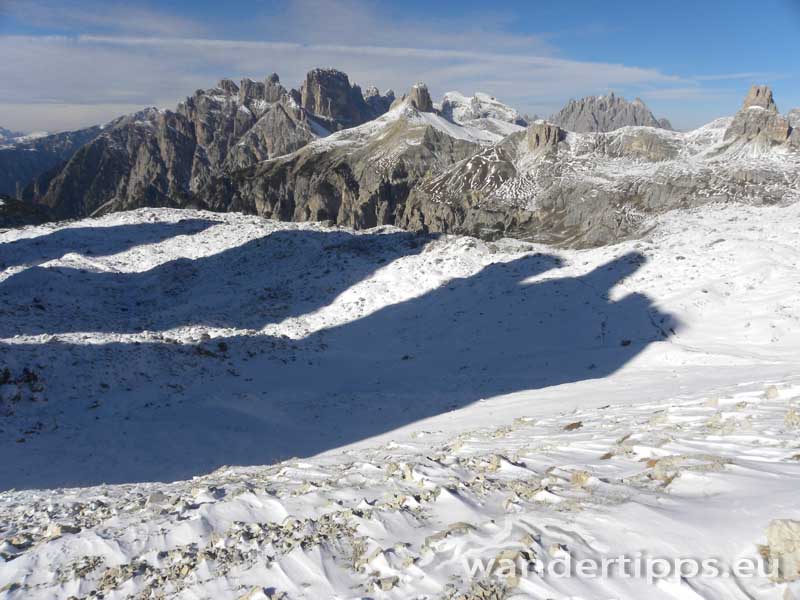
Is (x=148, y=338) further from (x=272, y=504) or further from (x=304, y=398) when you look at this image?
(x=272, y=504)

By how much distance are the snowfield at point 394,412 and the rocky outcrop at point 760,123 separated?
285 feet

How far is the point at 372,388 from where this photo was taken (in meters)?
17.6

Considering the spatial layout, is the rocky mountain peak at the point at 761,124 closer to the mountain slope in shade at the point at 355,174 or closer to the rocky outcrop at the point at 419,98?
the mountain slope in shade at the point at 355,174

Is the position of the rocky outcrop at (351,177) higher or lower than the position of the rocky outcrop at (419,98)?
lower

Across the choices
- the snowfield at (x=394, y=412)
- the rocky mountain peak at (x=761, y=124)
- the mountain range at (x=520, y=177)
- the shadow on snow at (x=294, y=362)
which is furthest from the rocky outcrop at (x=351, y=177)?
the shadow on snow at (x=294, y=362)

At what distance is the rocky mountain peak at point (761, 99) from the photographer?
357 ft

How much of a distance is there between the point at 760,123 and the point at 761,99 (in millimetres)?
14170

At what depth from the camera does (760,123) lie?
332 ft

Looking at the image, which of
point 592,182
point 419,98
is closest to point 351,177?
point 419,98

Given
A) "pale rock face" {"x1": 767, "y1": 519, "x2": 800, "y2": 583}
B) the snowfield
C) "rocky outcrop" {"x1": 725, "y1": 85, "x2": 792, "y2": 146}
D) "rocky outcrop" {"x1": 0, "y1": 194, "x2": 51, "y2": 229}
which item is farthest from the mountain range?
"pale rock face" {"x1": 767, "y1": 519, "x2": 800, "y2": 583}

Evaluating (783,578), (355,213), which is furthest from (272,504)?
(355,213)

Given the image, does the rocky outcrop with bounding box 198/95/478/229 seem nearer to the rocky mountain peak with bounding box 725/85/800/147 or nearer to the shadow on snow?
the rocky mountain peak with bounding box 725/85/800/147

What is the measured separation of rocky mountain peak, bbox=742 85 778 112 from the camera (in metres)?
109

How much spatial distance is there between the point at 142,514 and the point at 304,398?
10500 mm
